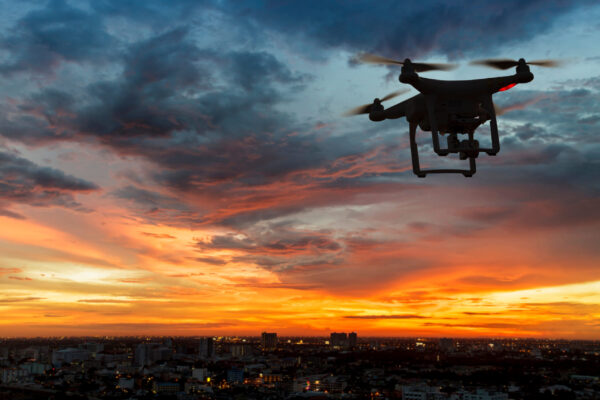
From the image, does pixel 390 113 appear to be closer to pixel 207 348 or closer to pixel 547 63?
pixel 547 63

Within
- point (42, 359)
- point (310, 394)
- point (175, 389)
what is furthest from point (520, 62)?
point (42, 359)

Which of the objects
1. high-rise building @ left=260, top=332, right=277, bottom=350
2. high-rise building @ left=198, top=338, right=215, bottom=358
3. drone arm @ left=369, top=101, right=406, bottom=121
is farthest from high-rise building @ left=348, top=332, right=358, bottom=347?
drone arm @ left=369, top=101, right=406, bottom=121

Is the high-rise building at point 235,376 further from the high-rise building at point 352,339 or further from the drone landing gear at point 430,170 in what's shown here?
the high-rise building at point 352,339

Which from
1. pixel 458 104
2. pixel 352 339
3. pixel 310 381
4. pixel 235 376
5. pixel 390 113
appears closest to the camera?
pixel 458 104

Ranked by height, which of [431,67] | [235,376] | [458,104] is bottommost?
[235,376]

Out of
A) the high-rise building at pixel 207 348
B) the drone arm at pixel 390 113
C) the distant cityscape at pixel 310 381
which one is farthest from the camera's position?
the high-rise building at pixel 207 348

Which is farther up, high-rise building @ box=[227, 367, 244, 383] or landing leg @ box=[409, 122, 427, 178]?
landing leg @ box=[409, 122, 427, 178]

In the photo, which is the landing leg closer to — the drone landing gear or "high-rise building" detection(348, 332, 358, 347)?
the drone landing gear

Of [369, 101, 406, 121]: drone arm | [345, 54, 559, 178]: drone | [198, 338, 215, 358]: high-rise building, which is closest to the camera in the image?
[345, 54, 559, 178]: drone

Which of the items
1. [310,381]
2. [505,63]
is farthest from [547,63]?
[310,381]

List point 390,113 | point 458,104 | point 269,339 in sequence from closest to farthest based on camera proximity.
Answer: point 458,104
point 390,113
point 269,339

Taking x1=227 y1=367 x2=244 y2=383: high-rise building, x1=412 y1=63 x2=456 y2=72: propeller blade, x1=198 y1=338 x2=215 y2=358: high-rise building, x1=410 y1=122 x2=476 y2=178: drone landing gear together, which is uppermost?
x1=412 y1=63 x2=456 y2=72: propeller blade

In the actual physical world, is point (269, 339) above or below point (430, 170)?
below

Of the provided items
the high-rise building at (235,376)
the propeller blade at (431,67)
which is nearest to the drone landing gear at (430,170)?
the propeller blade at (431,67)
